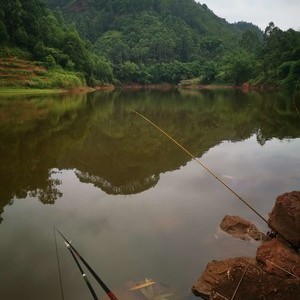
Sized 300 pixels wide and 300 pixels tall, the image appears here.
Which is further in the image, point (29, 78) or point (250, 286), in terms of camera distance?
point (29, 78)

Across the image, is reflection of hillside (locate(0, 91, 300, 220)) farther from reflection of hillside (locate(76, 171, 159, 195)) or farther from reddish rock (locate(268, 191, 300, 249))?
reddish rock (locate(268, 191, 300, 249))

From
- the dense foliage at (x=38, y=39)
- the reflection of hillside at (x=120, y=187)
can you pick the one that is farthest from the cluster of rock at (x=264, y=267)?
the dense foliage at (x=38, y=39)

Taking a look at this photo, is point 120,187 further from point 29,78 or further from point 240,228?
point 29,78

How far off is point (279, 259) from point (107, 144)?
39.4 ft

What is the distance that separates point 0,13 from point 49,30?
16.4 metres

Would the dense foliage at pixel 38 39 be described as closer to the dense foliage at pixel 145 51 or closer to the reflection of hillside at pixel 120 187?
the dense foliage at pixel 145 51

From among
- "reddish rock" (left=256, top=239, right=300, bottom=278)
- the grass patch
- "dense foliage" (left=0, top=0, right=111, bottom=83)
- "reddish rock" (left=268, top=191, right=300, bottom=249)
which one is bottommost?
"reddish rock" (left=256, top=239, right=300, bottom=278)

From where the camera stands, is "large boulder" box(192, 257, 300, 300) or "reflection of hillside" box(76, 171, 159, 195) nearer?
"large boulder" box(192, 257, 300, 300)

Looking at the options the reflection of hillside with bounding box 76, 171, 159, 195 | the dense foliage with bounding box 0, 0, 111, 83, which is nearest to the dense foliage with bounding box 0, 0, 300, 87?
the dense foliage with bounding box 0, 0, 111, 83

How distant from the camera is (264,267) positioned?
19.7 feet

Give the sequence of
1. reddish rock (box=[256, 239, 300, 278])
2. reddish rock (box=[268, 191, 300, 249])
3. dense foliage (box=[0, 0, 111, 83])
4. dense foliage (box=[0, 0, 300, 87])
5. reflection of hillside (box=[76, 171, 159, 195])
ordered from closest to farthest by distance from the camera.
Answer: reddish rock (box=[256, 239, 300, 278]), reddish rock (box=[268, 191, 300, 249]), reflection of hillside (box=[76, 171, 159, 195]), dense foliage (box=[0, 0, 111, 83]), dense foliage (box=[0, 0, 300, 87])

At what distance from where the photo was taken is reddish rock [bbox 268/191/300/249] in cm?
663

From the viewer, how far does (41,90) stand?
58.8 meters

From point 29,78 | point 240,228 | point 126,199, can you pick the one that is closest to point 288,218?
point 240,228
